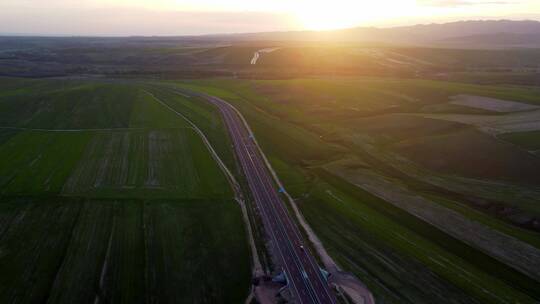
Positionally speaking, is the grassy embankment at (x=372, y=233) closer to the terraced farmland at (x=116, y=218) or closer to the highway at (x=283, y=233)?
the highway at (x=283, y=233)

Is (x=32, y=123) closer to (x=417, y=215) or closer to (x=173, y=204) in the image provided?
(x=173, y=204)

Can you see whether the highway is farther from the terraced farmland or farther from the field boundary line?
the terraced farmland

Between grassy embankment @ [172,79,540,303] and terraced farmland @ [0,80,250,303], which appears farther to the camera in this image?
grassy embankment @ [172,79,540,303]

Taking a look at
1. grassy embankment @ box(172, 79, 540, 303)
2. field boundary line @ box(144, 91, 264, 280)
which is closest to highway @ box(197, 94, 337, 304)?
field boundary line @ box(144, 91, 264, 280)

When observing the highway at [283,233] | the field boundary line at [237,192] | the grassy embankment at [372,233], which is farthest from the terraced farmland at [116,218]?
the grassy embankment at [372,233]

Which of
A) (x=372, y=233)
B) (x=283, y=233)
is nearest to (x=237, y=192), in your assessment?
(x=283, y=233)
